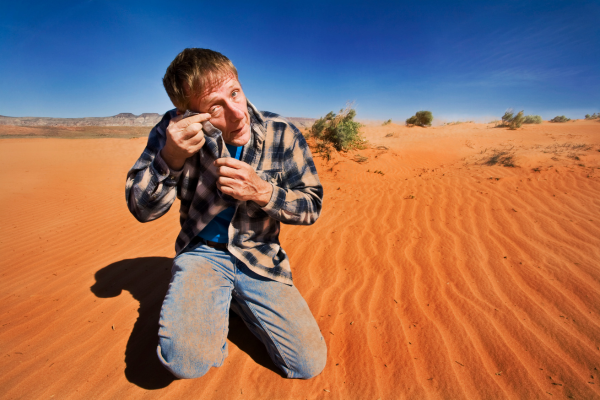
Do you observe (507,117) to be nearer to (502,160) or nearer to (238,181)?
(502,160)

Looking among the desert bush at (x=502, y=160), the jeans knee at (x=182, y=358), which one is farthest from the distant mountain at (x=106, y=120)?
the jeans knee at (x=182, y=358)

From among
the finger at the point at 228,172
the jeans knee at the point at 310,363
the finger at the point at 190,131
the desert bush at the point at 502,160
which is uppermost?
the finger at the point at 190,131

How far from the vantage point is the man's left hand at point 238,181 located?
136 centimetres

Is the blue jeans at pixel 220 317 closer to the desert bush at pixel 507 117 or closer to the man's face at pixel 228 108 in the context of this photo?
the man's face at pixel 228 108

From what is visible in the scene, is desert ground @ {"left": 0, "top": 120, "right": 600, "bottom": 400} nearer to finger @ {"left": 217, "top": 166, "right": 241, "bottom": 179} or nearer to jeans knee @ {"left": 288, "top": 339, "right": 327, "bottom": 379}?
jeans knee @ {"left": 288, "top": 339, "right": 327, "bottom": 379}

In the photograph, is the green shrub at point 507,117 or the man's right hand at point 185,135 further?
the green shrub at point 507,117

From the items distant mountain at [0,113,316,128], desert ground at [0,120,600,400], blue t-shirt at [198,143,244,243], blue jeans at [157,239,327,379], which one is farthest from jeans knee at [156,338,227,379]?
distant mountain at [0,113,316,128]

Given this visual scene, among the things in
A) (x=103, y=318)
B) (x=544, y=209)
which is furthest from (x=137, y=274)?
(x=544, y=209)

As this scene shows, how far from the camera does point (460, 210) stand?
161 inches

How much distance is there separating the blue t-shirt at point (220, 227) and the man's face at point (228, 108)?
0.47 feet

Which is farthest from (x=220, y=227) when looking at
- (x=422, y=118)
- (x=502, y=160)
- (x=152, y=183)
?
(x=422, y=118)

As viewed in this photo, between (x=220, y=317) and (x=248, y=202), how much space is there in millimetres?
739

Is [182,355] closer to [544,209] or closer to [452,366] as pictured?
[452,366]

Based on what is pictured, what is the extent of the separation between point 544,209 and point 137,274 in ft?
17.6
